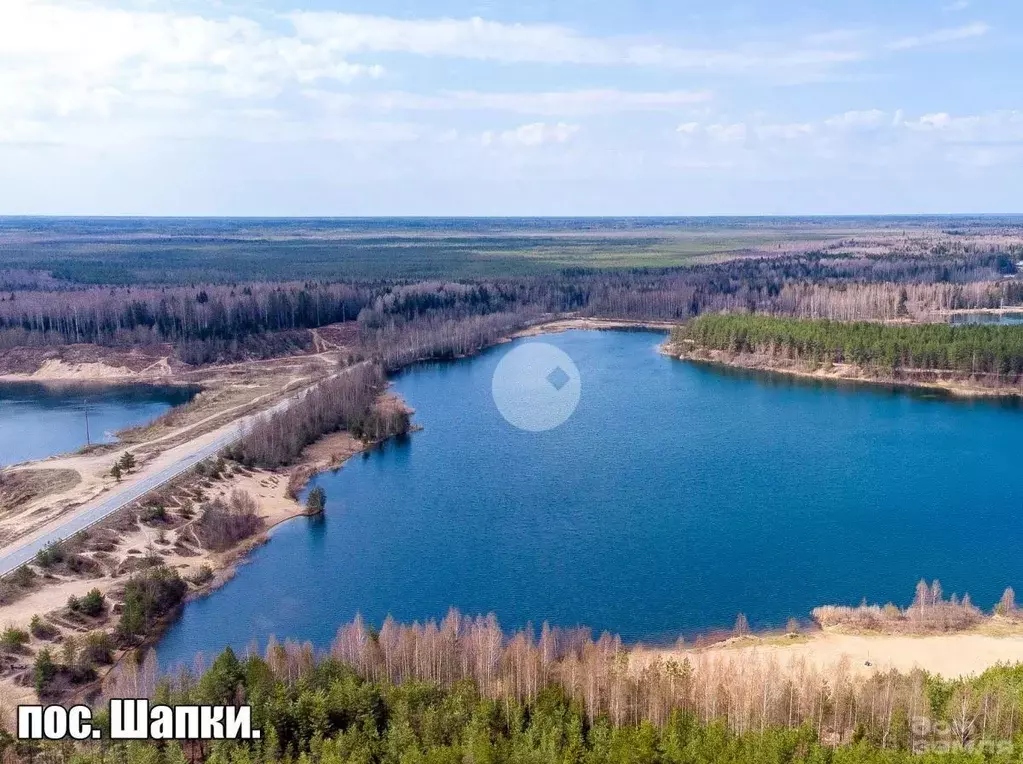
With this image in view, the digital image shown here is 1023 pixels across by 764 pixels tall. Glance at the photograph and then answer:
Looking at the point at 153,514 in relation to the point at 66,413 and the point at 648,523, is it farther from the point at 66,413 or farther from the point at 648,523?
the point at 66,413

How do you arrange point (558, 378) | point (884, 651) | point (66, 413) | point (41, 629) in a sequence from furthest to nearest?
point (558, 378), point (66, 413), point (41, 629), point (884, 651)

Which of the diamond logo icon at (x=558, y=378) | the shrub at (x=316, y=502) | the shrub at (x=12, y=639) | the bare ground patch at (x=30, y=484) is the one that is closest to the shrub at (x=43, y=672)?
the shrub at (x=12, y=639)

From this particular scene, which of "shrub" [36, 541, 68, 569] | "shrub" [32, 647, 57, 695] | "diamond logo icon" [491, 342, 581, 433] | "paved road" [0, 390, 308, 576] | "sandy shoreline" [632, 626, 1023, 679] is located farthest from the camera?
"diamond logo icon" [491, 342, 581, 433]

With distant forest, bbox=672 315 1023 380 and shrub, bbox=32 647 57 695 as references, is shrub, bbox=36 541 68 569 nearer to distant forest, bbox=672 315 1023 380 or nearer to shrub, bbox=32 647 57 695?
shrub, bbox=32 647 57 695

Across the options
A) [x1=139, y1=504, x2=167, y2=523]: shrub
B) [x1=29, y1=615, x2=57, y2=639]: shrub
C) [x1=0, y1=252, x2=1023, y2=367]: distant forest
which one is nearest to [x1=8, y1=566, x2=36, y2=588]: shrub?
[x1=29, y1=615, x2=57, y2=639]: shrub

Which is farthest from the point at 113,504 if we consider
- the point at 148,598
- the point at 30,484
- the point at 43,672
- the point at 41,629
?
the point at 43,672

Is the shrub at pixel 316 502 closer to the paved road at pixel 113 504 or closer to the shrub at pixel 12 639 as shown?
the paved road at pixel 113 504
